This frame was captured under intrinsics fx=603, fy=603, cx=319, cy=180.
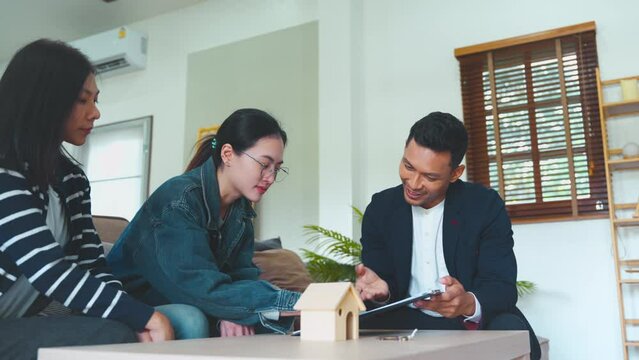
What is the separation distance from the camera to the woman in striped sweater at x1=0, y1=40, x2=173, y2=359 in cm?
110

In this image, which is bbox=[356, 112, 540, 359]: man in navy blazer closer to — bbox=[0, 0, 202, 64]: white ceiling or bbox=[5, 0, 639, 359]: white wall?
bbox=[5, 0, 639, 359]: white wall

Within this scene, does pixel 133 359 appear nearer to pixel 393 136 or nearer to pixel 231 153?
pixel 231 153

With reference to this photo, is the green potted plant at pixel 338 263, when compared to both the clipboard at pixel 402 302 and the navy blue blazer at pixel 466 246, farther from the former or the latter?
the clipboard at pixel 402 302

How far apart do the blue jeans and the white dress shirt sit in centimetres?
74

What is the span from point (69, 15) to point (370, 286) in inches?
177

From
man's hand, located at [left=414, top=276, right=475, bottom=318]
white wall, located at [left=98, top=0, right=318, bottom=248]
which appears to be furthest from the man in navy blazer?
white wall, located at [left=98, top=0, right=318, bottom=248]

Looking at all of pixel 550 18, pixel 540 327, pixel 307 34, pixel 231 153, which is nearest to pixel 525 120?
pixel 550 18

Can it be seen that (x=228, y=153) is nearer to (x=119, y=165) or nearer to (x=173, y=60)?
(x=173, y=60)

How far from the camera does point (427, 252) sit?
1825mm

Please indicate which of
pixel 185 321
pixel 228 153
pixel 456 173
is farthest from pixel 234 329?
pixel 456 173

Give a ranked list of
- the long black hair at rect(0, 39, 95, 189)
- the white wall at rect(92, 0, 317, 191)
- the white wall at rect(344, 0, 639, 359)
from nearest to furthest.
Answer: the long black hair at rect(0, 39, 95, 189) → the white wall at rect(344, 0, 639, 359) → the white wall at rect(92, 0, 317, 191)

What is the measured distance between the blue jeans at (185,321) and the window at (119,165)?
3.77 metres

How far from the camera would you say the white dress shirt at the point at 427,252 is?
1.82 meters

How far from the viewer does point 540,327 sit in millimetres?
3410
